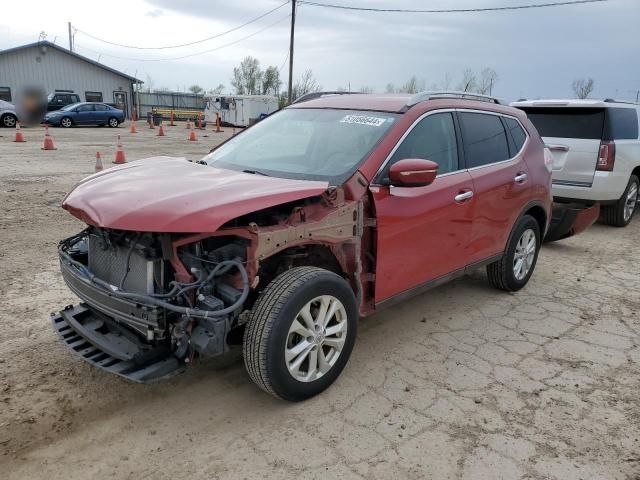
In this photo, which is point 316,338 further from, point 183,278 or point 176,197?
point 176,197

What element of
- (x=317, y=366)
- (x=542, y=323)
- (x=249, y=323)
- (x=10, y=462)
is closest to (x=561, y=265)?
(x=542, y=323)

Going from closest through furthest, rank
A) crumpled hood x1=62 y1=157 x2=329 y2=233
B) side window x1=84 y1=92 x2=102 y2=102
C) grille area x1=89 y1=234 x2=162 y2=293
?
crumpled hood x1=62 y1=157 x2=329 y2=233
grille area x1=89 y1=234 x2=162 y2=293
side window x1=84 y1=92 x2=102 y2=102

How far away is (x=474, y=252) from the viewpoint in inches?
173

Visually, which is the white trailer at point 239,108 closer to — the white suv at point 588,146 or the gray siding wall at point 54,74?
the gray siding wall at point 54,74

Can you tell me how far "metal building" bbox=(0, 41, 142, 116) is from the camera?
33.8 meters

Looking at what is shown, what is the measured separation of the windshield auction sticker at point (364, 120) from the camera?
3.76m

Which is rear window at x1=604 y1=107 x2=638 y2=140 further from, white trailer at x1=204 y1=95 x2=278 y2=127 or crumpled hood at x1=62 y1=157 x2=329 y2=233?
white trailer at x1=204 y1=95 x2=278 y2=127

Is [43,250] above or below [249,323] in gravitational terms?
below

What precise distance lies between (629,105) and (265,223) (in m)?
7.83

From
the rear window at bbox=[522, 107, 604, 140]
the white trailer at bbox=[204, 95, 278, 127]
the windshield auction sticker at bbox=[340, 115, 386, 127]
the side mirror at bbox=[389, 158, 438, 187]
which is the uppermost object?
the white trailer at bbox=[204, 95, 278, 127]

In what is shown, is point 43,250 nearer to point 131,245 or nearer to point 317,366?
point 131,245

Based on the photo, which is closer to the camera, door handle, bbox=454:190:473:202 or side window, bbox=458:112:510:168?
door handle, bbox=454:190:473:202

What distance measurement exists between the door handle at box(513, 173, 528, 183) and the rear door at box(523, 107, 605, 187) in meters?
3.38

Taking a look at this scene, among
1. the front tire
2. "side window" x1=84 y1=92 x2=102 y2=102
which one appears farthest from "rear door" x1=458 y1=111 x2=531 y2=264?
"side window" x1=84 y1=92 x2=102 y2=102
